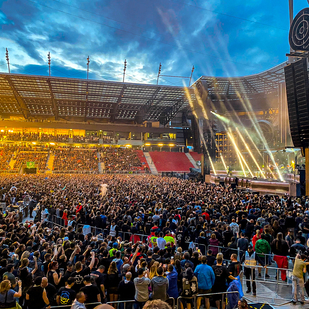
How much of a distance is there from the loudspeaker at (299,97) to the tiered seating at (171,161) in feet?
114

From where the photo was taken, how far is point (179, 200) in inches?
581

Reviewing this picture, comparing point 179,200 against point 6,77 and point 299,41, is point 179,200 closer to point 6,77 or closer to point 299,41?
point 299,41

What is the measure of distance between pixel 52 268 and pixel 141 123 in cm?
5917

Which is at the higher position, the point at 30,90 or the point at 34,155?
the point at 30,90

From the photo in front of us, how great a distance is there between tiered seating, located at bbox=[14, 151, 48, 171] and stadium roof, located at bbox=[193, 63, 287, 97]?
30.5 meters

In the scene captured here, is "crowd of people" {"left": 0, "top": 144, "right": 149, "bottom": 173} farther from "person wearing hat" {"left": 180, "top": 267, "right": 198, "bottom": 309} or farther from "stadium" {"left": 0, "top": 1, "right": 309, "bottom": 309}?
"person wearing hat" {"left": 180, "top": 267, "right": 198, "bottom": 309}

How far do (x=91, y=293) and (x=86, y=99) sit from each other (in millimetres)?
50765

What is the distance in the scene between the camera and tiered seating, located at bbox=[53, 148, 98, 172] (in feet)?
150

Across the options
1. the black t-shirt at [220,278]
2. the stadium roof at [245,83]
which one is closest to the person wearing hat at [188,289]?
the black t-shirt at [220,278]

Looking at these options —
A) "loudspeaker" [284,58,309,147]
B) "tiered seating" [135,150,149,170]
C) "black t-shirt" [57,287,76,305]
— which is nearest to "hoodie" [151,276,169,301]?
"black t-shirt" [57,287,76,305]

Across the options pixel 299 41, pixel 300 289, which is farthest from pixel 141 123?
pixel 300 289

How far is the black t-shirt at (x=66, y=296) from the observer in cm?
426

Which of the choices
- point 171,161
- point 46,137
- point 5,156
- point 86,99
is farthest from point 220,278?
point 46,137

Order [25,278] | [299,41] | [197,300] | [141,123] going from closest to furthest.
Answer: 1. [25,278]
2. [197,300]
3. [299,41]
4. [141,123]
